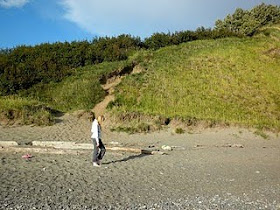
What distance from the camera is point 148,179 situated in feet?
38.2

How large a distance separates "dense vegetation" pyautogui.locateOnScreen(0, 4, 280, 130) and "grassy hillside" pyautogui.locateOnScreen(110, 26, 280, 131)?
7 cm

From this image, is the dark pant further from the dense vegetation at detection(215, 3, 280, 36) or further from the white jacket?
the dense vegetation at detection(215, 3, 280, 36)

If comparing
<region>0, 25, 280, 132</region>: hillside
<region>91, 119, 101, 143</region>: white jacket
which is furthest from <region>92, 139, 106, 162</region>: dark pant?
<region>0, 25, 280, 132</region>: hillside

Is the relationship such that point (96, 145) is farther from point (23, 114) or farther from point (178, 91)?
point (178, 91)

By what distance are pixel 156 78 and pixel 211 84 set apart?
4.80 m

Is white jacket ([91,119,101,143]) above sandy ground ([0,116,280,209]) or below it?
above

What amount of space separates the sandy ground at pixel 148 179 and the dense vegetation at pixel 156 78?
5.63m

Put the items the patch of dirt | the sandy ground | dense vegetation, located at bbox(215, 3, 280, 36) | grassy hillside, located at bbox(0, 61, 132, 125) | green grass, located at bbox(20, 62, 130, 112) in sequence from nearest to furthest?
the sandy ground < grassy hillside, located at bbox(0, 61, 132, 125) < green grass, located at bbox(20, 62, 130, 112) < the patch of dirt < dense vegetation, located at bbox(215, 3, 280, 36)

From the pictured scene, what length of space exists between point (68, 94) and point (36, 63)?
237 inches

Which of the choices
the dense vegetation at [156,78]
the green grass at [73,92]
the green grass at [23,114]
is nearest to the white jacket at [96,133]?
the green grass at [23,114]

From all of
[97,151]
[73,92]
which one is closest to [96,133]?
[97,151]

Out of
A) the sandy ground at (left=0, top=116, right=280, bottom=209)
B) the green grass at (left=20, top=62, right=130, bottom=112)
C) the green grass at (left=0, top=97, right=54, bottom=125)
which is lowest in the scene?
the sandy ground at (left=0, top=116, right=280, bottom=209)

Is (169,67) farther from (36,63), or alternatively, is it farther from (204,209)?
(204,209)

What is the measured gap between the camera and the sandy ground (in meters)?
8.83
